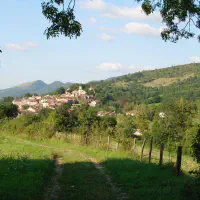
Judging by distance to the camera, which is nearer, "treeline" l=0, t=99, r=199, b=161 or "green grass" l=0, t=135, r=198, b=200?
"green grass" l=0, t=135, r=198, b=200

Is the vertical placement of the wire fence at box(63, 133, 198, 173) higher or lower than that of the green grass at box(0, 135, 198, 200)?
lower

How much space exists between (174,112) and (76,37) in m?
43.8

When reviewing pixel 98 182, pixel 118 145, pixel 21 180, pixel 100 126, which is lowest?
pixel 118 145

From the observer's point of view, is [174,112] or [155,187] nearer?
[155,187]

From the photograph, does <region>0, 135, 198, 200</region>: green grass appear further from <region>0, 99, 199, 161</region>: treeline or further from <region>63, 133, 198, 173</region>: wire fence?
<region>63, 133, 198, 173</region>: wire fence

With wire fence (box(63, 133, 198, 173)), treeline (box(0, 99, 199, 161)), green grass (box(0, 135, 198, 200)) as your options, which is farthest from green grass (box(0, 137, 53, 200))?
wire fence (box(63, 133, 198, 173))

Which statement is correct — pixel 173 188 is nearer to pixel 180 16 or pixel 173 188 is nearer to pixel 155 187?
pixel 155 187

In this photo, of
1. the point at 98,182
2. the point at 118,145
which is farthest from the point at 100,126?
the point at 98,182

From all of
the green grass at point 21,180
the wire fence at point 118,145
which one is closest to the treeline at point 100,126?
the wire fence at point 118,145

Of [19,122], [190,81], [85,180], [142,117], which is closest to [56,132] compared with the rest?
[19,122]

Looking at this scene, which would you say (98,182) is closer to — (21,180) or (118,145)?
(21,180)

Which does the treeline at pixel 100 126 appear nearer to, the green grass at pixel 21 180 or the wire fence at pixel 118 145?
the wire fence at pixel 118 145

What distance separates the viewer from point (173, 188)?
27.2 feet

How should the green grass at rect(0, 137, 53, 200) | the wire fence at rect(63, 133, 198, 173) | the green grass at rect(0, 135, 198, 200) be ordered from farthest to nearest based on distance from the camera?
1. the wire fence at rect(63, 133, 198, 173)
2. the green grass at rect(0, 135, 198, 200)
3. the green grass at rect(0, 137, 53, 200)
